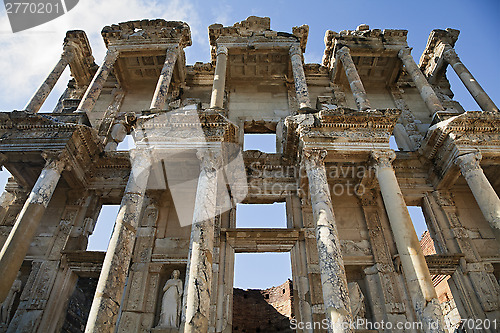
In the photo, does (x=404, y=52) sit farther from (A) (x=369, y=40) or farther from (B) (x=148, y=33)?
(B) (x=148, y=33)

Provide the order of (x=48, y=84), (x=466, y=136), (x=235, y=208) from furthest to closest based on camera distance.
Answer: (x=48, y=84), (x=235, y=208), (x=466, y=136)

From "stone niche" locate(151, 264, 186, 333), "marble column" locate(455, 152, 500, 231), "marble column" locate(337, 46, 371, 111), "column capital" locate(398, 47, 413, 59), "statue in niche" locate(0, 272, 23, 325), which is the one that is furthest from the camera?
"column capital" locate(398, 47, 413, 59)

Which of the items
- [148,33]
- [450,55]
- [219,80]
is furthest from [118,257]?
[450,55]

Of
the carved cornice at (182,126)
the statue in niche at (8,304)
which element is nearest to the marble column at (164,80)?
the carved cornice at (182,126)

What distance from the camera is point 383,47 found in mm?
15391

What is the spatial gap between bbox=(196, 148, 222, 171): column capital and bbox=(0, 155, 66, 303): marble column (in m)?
4.38

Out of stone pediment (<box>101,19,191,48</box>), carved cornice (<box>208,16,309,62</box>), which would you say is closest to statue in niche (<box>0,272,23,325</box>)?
stone pediment (<box>101,19,191,48</box>)

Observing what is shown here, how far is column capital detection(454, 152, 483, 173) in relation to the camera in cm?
1027

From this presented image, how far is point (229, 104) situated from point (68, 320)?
11.3 metres

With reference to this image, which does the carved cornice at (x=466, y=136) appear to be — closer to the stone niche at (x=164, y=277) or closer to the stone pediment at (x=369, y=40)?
the stone pediment at (x=369, y=40)

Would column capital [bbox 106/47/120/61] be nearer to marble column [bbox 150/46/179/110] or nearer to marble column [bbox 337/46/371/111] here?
marble column [bbox 150/46/179/110]

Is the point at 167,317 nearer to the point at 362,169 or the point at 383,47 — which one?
the point at 362,169

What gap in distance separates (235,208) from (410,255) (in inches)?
228

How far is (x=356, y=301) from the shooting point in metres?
10.1
